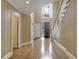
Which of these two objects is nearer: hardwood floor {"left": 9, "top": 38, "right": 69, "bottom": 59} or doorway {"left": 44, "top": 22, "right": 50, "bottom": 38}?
hardwood floor {"left": 9, "top": 38, "right": 69, "bottom": 59}

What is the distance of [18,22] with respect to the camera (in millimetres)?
8812

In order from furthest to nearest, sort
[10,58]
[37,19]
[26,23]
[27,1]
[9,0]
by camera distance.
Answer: [37,19], [26,23], [27,1], [9,0], [10,58]

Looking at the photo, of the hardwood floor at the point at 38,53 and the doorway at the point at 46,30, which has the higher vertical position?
the doorway at the point at 46,30

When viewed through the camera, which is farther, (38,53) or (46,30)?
(46,30)

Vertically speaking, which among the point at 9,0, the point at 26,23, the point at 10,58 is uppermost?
the point at 9,0

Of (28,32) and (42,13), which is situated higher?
(42,13)

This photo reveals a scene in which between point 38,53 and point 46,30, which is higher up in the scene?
point 46,30

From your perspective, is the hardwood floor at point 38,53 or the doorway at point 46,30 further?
the doorway at point 46,30

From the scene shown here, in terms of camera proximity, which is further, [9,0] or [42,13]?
[42,13]

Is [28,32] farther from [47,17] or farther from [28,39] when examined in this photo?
[47,17]

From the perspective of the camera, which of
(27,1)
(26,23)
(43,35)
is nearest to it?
(27,1)

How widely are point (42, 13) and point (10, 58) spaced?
13.8 m

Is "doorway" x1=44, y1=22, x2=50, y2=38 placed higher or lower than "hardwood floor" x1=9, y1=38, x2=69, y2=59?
higher

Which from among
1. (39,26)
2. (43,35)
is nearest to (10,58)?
(39,26)
